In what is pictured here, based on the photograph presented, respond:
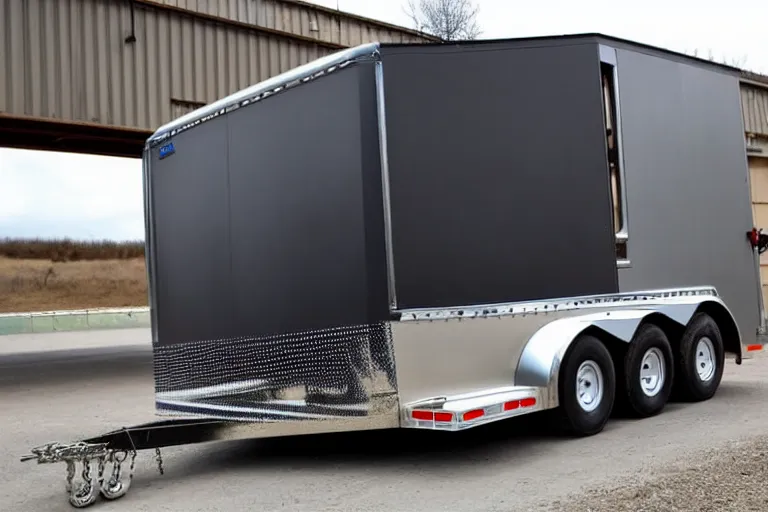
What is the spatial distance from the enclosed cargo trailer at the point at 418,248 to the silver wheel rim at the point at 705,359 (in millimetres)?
257

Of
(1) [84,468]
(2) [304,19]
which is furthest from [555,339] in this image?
(2) [304,19]

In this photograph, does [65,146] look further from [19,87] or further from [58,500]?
[58,500]

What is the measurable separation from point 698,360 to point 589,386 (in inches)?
82.3

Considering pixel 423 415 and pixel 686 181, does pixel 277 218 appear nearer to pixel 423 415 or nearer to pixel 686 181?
pixel 423 415

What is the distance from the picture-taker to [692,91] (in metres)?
8.66

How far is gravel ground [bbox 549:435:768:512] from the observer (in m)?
4.74

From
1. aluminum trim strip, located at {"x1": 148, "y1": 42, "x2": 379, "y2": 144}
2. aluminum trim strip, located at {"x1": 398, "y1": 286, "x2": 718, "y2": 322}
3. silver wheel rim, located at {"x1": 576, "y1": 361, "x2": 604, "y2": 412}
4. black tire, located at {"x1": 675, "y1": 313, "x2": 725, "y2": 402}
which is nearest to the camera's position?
aluminum trim strip, located at {"x1": 398, "y1": 286, "x2": 718, "y2": 322}

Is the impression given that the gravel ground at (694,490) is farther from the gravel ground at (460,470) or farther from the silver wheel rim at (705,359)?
the silver wheel rim at (705,359)

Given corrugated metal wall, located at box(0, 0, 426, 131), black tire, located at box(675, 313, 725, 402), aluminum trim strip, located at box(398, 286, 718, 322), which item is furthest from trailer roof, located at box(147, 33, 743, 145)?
corrugated metal wall, located at box(0, 0, 426, 131)

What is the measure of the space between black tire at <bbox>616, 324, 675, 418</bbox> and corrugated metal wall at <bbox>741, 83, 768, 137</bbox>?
12.2 m

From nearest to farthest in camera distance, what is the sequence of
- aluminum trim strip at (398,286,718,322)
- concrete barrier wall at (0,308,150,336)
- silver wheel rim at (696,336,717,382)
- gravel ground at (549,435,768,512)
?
gravel ground at (549,435,768,512), aluminum trim strip at (398,286,718,322), silver wheel rim at (696,336,717,382), concrete barrier wall at (0,308,150,336)

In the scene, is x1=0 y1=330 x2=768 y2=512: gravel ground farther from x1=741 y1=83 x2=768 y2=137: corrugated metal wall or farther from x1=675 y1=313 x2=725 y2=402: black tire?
x1=741 y1=83 x2=768 y2=137: corrugated metal wall

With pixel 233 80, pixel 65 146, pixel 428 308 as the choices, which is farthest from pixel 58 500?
pixel 65 146

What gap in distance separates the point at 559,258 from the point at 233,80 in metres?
9.51
